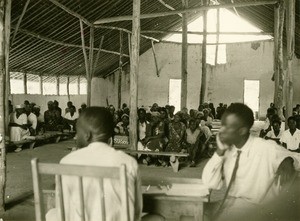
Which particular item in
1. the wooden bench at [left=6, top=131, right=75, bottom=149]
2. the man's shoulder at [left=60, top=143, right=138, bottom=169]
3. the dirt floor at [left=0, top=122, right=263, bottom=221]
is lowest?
the dirt floor at [left=0, top=122, right=263, bottom=221]

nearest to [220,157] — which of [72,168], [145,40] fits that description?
[72,168]

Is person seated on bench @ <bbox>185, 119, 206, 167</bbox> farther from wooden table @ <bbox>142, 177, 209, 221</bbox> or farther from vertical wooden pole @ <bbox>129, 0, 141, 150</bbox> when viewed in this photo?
wooden table @ <bbox>142, 177, 209, 221</bbox>

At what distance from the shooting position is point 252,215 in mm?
2879

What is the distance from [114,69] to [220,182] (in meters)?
22.0

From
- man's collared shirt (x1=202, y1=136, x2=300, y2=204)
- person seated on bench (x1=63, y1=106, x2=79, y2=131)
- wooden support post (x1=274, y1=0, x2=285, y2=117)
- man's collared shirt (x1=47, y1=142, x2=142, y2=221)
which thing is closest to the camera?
man's collared shirt (x1=47, y1=142, x2=142, y2=221)

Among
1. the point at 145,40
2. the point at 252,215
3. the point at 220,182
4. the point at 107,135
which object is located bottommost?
the point at 252,215

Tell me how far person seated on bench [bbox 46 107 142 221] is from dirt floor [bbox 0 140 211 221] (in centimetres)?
189

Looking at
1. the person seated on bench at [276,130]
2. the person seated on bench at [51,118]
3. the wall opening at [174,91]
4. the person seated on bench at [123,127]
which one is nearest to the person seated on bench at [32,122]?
the person seated on bench at [51,118]

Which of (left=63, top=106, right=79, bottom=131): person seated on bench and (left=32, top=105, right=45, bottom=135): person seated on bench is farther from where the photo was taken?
(left=63, top=106, right=79, bottom=131): person seated on bench

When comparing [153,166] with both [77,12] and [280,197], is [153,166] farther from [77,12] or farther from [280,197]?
[77,12]

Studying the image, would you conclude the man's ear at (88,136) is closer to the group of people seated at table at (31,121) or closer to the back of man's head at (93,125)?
the back of man's head at (93,125)

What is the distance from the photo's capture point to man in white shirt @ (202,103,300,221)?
9.39ft

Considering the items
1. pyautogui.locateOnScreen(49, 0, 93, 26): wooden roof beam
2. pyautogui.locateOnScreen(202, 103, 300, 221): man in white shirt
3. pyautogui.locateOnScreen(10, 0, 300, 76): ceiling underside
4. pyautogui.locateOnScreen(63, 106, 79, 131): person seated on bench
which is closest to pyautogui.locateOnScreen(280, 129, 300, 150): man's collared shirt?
pyautogui.locateOnScreen(202, 103, 300, 221): man in white shirt

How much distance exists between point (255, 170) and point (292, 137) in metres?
5.09
